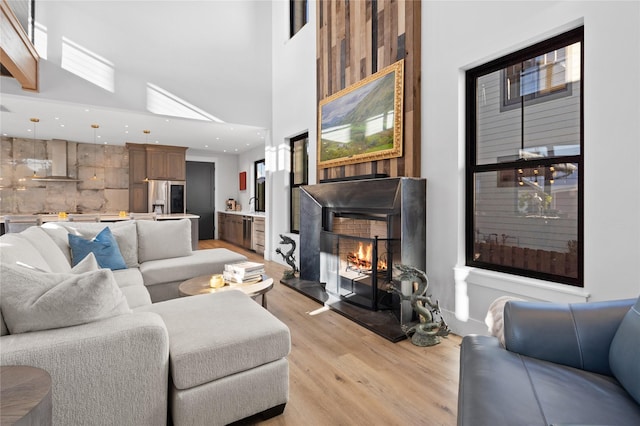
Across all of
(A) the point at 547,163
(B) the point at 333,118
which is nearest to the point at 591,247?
(A) the point at 547,163

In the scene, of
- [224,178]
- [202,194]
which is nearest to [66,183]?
[202,194]

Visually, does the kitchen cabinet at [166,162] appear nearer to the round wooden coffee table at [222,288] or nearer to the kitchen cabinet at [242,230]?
the kitchen cabinet at [242,230]

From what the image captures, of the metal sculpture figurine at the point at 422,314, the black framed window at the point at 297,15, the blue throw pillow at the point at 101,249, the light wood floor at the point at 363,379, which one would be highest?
the black framed window at the point at 297,15

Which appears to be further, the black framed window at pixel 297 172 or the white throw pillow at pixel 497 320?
the black framed window at pixel 297 172

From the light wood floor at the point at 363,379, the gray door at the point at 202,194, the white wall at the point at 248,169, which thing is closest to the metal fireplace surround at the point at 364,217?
the light wood floor at the point at 363,379

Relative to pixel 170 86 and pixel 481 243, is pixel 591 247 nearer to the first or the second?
pixel 481 243

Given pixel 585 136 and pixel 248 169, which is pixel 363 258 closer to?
pixel 585 136

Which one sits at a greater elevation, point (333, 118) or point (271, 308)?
→ point (333, 118)

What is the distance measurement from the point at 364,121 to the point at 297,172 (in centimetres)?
209

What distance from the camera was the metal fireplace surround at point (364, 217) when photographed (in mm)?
2938

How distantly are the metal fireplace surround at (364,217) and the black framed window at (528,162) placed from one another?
0.45 m

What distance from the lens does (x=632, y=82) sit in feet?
5.95

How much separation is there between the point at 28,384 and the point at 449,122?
3004mm

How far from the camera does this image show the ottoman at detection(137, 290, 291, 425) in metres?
1.46
